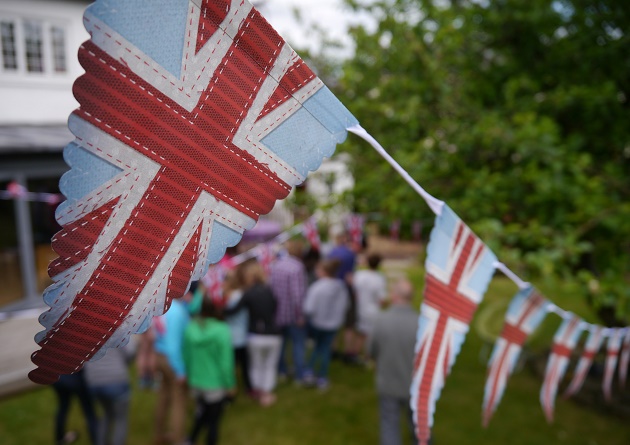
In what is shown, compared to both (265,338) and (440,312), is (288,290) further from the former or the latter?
(440,312)

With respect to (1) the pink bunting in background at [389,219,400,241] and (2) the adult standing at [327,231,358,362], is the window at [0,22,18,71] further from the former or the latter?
(1) the pink bunting in background at [389,219,400,241]

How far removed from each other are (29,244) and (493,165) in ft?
30.6

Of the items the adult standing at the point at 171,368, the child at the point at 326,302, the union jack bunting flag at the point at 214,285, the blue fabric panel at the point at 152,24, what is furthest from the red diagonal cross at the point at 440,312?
the union jack bunting flag at the point at 214,285

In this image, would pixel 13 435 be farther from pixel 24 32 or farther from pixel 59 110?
pixel 24 32

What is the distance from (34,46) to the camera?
34.5ft

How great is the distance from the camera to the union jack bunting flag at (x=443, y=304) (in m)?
2.06

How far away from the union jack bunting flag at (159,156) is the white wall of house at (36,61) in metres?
11.0

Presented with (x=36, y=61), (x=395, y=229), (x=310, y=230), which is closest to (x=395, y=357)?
(x=310, y=230)

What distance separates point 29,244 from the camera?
32.6ft

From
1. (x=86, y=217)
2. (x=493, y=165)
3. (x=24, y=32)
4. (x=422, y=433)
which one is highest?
(x=24, y=32)

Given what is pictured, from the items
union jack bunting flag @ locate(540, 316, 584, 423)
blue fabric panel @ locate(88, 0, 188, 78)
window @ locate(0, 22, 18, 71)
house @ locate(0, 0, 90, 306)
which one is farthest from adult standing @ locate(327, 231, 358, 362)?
window @ locate(0, 22, 18, 71)

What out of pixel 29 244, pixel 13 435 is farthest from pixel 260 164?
pixel 29 244

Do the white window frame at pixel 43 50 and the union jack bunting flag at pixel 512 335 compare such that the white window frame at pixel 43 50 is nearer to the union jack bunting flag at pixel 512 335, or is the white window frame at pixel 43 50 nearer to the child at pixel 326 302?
the child at pixel 326 302

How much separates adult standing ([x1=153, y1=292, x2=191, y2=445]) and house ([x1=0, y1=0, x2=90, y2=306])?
6459 millimetres
